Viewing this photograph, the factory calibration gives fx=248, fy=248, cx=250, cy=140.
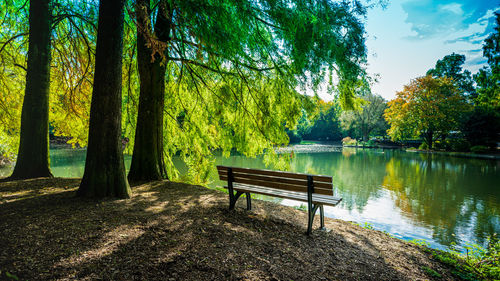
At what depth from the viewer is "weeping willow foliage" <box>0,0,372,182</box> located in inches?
180

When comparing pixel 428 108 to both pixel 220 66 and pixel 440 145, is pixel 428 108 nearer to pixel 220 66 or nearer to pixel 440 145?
pixel 440 145

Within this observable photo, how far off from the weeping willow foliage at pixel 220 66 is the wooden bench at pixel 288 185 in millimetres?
2288

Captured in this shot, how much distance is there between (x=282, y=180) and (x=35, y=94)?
234 inches

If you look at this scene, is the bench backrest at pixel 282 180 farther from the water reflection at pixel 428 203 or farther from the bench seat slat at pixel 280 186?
the water reflection at pixel 428 203

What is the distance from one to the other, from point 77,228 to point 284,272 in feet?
7.73

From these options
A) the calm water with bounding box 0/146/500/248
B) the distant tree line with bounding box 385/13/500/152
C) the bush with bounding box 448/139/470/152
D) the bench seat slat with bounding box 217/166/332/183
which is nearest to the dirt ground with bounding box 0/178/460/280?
the bench seat slat with bounding box 217/166/332/183

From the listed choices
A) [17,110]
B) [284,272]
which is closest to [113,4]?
[284,272]

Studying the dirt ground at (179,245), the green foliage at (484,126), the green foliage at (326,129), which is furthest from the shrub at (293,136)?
the dirt ground at (179,245)

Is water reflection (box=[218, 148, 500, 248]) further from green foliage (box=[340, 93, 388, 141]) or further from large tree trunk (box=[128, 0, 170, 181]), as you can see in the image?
green foliage (box=[340, 93, 388, 141])

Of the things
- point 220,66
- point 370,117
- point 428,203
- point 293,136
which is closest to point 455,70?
point 370,117

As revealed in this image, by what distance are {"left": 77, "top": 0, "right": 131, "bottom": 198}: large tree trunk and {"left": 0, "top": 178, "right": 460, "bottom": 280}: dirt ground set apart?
0.35 meters

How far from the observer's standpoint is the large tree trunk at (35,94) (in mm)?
5551

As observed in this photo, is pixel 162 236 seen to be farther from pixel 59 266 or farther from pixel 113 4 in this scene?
pixel 113 4

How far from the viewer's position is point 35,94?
5.60 m
